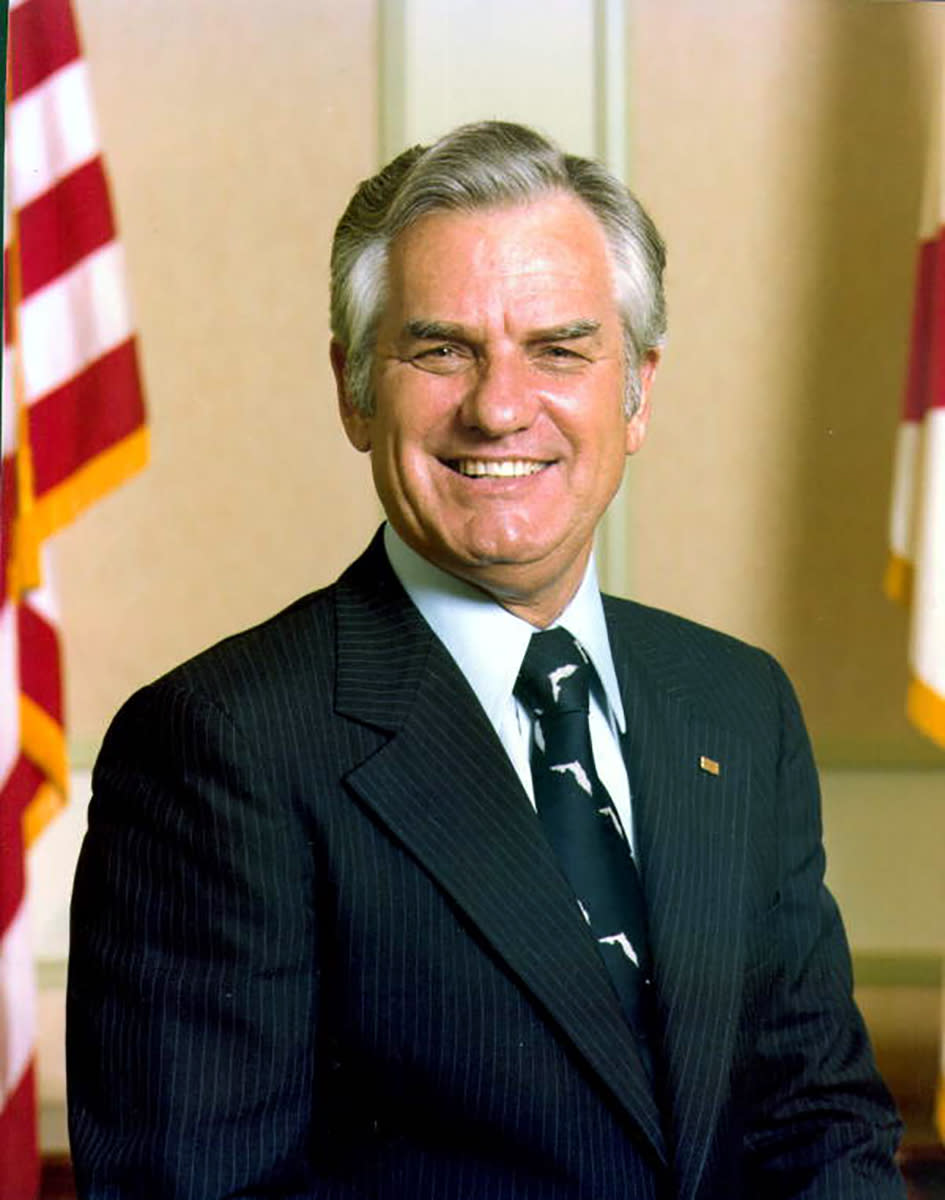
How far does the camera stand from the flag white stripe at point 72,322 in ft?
7.30

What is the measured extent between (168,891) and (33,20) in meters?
1.46

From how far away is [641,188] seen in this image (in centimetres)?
238

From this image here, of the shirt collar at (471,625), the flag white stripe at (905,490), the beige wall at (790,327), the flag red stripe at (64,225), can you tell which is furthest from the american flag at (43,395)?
the flag white stripe at (905,490)

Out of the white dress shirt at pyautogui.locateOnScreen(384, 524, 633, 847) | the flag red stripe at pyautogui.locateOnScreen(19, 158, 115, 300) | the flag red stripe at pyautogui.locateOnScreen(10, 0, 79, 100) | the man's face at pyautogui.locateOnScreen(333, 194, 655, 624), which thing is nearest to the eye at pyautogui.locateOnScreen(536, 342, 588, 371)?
the man's face at pyautogui.locateOnScreen(333, 194, 655, 624)

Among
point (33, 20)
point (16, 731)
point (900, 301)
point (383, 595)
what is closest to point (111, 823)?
point (383, 595)

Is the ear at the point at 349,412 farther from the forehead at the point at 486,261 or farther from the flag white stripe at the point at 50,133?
the flag white stripe at the point at 50,133

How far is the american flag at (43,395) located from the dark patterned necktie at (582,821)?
0.99m

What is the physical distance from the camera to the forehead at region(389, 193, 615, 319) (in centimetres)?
140

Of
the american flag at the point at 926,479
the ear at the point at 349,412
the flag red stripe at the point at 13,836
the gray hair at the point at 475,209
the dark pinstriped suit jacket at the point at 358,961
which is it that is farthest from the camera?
the american flag at the point at 926,479

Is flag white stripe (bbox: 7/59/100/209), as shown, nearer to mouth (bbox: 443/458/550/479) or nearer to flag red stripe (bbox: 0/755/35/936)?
flag red stripe (bbox: 0/755/35/936)

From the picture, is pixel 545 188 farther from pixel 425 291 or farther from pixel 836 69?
pixel 836 69

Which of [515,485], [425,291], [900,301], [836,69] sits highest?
[836,69]

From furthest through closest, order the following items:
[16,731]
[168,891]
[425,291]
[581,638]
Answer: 1. [16,731]
2. [581,638]
3. [425,291]
4. [168,891]

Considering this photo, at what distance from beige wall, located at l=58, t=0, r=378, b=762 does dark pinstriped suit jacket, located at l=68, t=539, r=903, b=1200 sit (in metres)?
0.88
